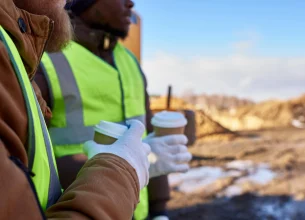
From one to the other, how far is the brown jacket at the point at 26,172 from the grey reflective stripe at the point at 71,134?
30.9 inches

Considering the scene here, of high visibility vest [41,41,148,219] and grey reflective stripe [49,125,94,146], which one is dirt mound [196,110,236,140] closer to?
high visibility vest [41,41,148,219]

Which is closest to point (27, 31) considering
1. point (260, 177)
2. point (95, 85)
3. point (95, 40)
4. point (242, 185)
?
point (95, 85)

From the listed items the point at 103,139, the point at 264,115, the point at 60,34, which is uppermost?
the point at 60,34

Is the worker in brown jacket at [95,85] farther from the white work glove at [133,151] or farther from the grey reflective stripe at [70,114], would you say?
the white work glove at [133,151]

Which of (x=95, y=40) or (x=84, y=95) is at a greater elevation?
(x=95, y=40)

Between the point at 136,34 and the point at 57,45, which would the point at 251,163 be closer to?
the point at 136,34

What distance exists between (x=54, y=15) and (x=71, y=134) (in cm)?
70

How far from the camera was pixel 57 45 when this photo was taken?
4.15 feet

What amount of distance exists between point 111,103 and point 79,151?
0.87ft

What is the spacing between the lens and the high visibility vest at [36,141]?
816 millimetres

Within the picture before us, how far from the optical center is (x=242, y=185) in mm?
6516

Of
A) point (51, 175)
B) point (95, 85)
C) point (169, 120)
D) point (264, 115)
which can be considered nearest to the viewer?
point (51, 175)

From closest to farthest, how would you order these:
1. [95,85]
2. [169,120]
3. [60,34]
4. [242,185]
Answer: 1. [60,34]
2. [169,120]
3. [95,85]
4. [242,185]

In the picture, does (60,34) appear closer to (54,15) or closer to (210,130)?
(54,15)
